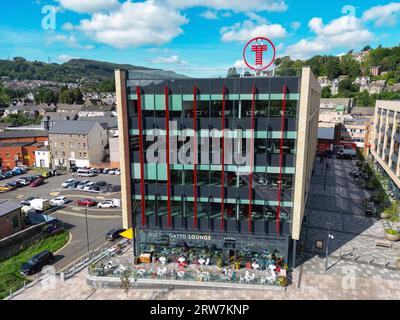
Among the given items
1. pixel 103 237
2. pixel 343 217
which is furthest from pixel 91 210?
pixel 343 217

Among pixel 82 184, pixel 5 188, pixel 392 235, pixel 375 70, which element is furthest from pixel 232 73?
Answer: pixel 375 70

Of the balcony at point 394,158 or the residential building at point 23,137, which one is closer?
the balcony at point 394,158

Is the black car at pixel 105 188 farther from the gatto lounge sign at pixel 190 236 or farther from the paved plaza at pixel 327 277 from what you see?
the gatto lounge sign at pixel 190 236

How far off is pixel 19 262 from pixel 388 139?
192 ft

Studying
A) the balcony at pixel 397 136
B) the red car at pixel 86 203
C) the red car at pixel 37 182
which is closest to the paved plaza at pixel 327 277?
the balcony at pixel 397 136

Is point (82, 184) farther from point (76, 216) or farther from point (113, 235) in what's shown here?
point (113, 235)

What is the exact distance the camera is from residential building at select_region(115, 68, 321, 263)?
Answer: 947 inches

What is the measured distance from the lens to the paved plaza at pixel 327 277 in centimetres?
2352

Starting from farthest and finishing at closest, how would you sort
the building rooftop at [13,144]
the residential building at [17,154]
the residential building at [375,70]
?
the residential building at [375,70]
the building rooftop at [13,144]
the residential building at [17,154]

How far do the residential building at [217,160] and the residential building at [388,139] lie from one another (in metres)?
29.3

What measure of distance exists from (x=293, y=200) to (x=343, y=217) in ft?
60.7

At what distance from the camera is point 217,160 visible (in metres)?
25.4

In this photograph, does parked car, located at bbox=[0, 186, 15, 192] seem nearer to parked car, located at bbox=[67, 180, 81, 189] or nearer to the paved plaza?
parked car, located at bbox=[67, 180, 81, 189]

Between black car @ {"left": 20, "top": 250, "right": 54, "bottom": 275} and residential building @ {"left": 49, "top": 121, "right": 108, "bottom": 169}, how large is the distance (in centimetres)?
3919
